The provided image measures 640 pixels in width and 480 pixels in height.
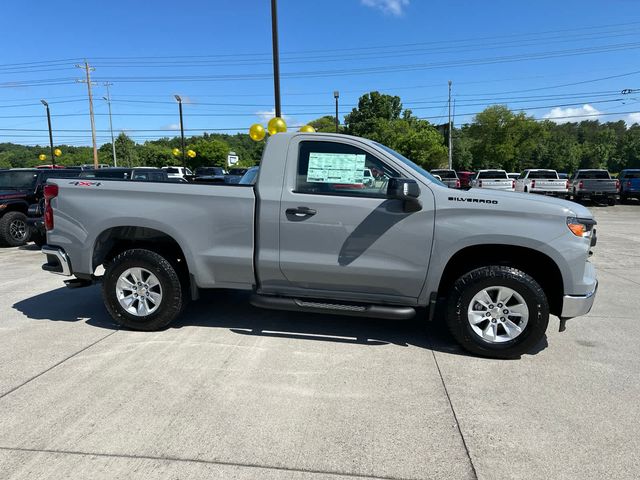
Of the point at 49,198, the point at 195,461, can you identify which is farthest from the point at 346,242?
the point at 49,198

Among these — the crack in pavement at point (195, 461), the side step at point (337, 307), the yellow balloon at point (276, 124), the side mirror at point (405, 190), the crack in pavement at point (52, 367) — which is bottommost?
the crack in pavement at point (195, 461)

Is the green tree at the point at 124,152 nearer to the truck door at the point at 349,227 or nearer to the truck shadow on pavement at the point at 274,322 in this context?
the truck shadow on pavement at the point at 274,322

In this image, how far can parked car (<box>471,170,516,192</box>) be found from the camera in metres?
23.2

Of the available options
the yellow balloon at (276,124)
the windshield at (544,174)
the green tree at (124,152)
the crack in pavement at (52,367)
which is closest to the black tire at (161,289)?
the crack in pavement at (52,367)

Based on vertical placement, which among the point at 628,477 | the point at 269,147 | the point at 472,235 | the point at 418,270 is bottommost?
the point at 628,477

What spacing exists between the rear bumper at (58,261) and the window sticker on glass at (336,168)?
2732 millimetres

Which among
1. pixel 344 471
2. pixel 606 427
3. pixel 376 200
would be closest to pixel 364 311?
pixel 376 200

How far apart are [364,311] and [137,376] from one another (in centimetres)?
201

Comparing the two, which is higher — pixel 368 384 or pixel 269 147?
pixel 269 147

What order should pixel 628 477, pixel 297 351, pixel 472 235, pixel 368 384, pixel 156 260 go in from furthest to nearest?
pixel 156 260 < pixel 297 351 < pixel 472 235 < pixel 368 384 < pixel 628 477

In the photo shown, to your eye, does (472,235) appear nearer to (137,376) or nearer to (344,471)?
(344,471)

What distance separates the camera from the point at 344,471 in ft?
8.27

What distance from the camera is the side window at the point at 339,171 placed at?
13.5 feet

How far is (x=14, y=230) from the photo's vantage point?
34.9ft
